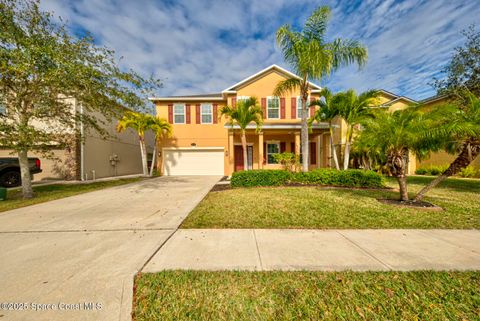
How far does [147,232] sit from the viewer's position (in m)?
3.90

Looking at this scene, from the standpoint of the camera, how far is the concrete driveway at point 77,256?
202 cm

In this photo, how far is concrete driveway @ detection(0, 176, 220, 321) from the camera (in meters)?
2.02

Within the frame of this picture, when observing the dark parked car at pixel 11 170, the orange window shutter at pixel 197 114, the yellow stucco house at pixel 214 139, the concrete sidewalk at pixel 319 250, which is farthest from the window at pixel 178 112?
the concrete sidewalk at pixel 319 250

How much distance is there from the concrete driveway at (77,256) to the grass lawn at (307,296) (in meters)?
0.37

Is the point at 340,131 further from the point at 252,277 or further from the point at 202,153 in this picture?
the point at 252,277

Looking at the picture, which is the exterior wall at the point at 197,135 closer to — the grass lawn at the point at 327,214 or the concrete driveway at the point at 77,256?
the grass lawn at the point at 327,214

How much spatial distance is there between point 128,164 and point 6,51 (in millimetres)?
13915

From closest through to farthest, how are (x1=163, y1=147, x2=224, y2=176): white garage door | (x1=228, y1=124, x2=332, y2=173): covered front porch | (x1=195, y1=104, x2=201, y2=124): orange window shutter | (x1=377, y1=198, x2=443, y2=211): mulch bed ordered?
(x1=377, y1=198, x2=443, y2=211): mulch bed < (x1=228, y1=124, x2=332, y2=173): covered front porch < (x1=195, y1=104, x2=201, y2=124): orange window shutter < (x1=163, y1=147, x2=224, y2=176): white garage door

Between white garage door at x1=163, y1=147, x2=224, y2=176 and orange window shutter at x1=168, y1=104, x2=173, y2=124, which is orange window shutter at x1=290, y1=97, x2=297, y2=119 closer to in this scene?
white garage door at x1=163, y1=147, x2=224, y2=176

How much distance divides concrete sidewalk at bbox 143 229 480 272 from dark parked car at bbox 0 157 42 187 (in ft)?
41.5

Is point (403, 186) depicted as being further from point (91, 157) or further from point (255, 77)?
point (91, 157)

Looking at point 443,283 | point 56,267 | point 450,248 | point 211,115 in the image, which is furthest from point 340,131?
point 56,267

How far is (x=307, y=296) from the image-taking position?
81.9 inches

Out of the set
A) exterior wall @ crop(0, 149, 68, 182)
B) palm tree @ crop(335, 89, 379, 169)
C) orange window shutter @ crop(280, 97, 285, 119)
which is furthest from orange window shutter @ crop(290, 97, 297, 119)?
exterior wall @ crop(0, 149, 68, 182)
